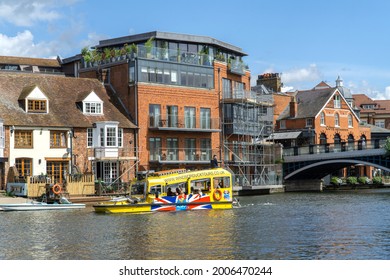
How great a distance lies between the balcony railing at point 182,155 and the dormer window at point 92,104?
5.88 metres

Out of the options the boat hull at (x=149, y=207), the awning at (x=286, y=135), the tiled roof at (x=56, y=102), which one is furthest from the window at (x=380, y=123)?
the boat hull at (x=149, y=207)

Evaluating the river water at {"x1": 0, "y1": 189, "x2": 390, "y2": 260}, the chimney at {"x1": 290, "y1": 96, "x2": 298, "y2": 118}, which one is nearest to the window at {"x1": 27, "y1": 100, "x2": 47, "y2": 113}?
the river water at {"x1": 0, "y1": 189, "x2": 390, "y2": 260}

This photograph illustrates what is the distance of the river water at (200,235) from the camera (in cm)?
2472

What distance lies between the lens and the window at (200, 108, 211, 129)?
63.7 m

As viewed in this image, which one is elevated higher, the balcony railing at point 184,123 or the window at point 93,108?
the window at point 93,108

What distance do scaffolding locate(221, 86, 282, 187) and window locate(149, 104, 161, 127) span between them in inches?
308

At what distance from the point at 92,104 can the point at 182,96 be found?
8.65 metres

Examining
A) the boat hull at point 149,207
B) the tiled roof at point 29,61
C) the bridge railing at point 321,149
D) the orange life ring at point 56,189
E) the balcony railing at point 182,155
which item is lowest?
the boat hull at point 149,207

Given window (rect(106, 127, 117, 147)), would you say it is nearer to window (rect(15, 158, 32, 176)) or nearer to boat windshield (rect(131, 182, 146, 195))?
window (rect(15, 158, 32, 176))

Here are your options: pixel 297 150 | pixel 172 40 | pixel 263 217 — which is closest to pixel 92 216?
pixel 263 217

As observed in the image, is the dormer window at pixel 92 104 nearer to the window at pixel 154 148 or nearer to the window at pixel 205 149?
the window at pixel 154 148

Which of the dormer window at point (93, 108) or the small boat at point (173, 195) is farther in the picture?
the dormer window at point (93, 108)

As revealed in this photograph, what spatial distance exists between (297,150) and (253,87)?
17091 millimetres

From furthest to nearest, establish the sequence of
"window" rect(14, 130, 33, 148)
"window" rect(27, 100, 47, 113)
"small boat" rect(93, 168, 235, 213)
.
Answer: "window" rect(27, 100, 47, 113) → "window" rect(14, 130, 33, 148) → "small boat" rect(93, 168, 235, 213)
